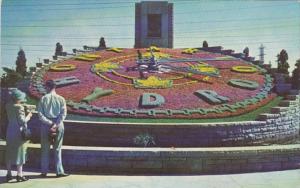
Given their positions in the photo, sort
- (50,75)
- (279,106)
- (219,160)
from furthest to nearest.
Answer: (50,75) → (279,106) → (219,160)

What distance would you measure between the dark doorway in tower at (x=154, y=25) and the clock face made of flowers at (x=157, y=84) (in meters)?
1.63

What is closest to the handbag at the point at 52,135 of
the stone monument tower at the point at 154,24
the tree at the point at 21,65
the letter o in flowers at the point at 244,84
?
the tree at the point at 21,65

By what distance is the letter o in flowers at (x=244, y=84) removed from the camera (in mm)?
12061

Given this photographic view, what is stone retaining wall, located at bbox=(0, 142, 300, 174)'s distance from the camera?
25.3ft

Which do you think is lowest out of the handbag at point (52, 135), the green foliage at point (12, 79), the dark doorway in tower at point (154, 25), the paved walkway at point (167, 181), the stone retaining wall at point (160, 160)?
the paved walkway at point (167, 181)

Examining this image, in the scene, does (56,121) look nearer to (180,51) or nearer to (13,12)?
(13,12)

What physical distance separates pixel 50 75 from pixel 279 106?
20.0 feet

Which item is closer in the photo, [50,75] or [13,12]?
[13,12]

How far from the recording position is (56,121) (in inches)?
286

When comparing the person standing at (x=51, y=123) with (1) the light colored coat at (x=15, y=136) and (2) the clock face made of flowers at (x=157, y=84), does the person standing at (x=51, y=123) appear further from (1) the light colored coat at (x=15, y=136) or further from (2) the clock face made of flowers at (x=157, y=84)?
(2) the clock face made of flowers at (x=157, y=84)

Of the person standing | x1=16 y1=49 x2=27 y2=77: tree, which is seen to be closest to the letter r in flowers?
the person standing

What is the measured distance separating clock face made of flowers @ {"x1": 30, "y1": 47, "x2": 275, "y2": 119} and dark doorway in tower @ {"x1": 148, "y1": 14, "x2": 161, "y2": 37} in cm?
163

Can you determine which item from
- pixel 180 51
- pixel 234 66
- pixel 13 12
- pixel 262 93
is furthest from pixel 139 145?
pixel 180 51

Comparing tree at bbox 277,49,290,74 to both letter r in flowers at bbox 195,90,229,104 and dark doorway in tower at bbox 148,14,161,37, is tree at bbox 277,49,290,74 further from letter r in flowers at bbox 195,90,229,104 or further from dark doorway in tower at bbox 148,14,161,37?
letter r in flowers at bbox 195,90,229,104
